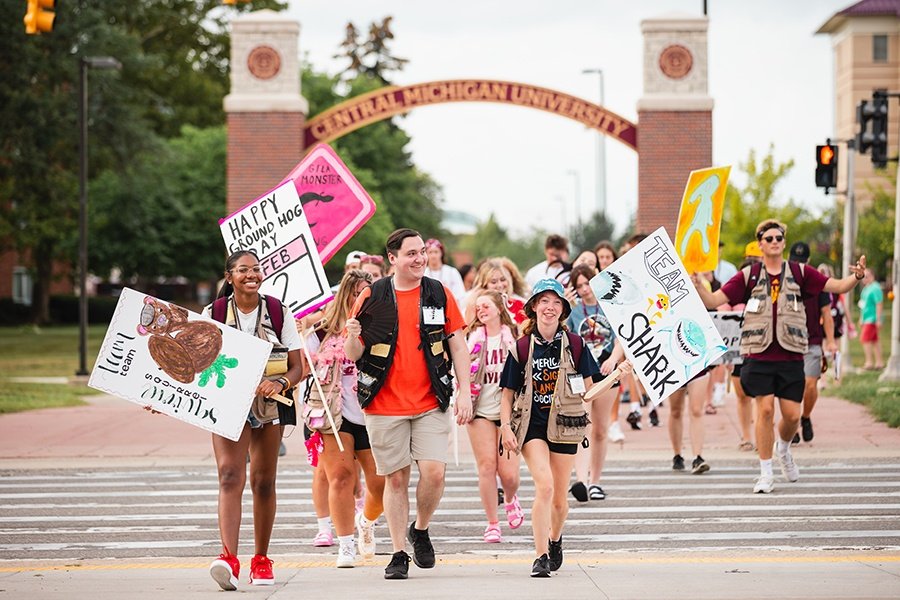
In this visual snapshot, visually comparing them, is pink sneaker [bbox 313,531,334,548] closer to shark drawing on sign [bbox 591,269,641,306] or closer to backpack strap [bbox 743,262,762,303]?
shark drawing on sign [bbox 591,269,641,306]

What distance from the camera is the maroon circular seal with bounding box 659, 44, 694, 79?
28109mm

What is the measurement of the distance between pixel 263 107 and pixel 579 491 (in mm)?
19099

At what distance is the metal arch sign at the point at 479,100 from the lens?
92.5ft

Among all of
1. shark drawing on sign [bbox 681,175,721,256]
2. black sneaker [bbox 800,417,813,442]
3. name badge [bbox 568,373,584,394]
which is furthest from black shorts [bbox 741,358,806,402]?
black sneaker [bbox 800,417,813,442]

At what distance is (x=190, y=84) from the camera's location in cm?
6381

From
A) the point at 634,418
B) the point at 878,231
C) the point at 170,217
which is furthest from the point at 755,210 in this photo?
the point at 634,418

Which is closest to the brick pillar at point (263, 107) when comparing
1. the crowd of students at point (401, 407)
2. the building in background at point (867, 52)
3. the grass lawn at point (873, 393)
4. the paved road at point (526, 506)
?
the grass lawn at point (873, 393)

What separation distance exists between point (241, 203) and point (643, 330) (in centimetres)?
2066

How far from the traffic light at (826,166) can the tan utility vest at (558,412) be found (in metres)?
14.9

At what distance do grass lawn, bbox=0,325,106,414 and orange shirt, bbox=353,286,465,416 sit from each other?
13093 millimetres

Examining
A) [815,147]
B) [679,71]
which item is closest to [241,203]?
[679,71]

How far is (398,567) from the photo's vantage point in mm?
7566

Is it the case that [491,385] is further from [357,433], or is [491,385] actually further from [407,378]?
[407,378]

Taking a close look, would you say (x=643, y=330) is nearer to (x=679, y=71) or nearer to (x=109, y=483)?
(x=109, y=483)
